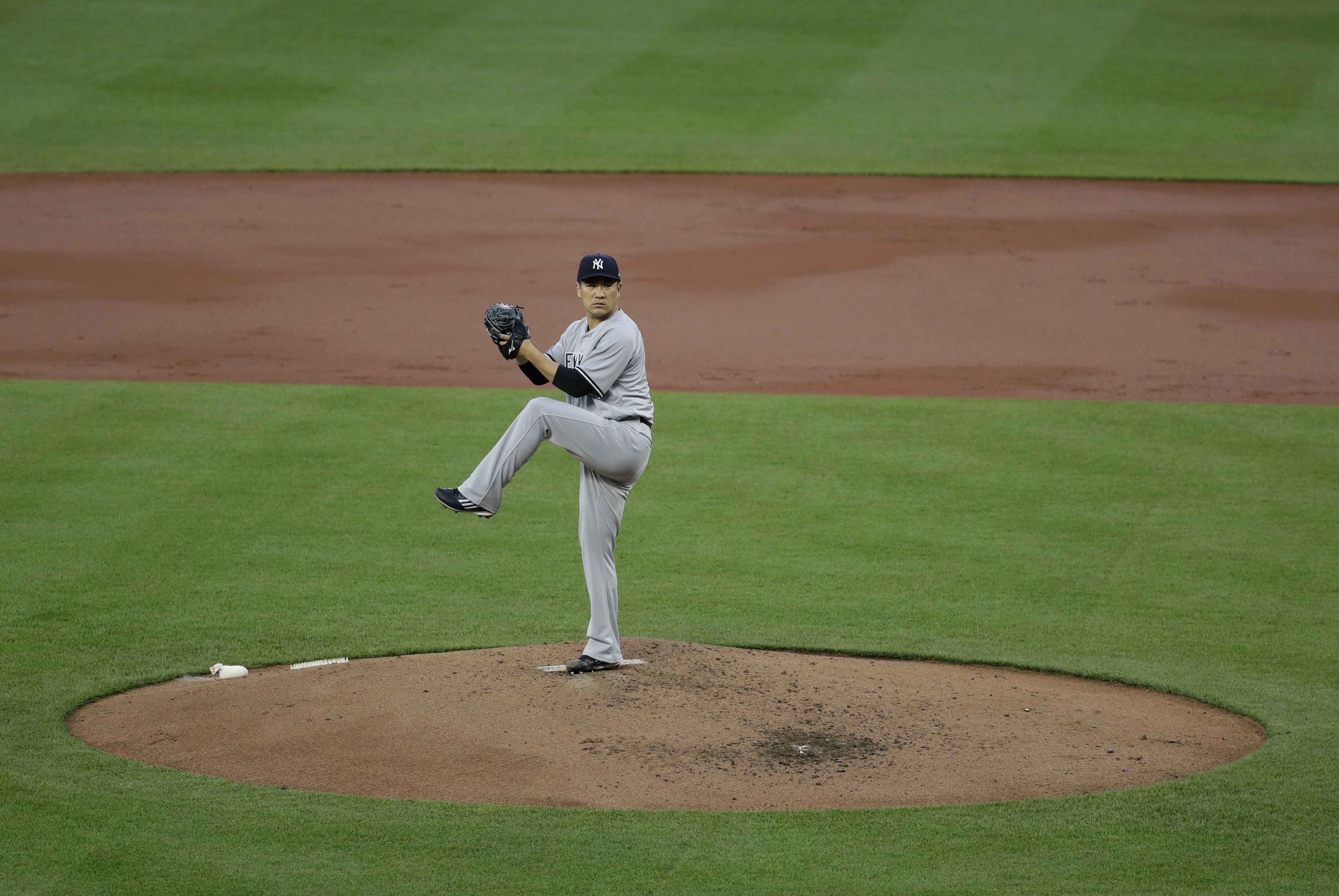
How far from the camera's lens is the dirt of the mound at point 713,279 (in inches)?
591

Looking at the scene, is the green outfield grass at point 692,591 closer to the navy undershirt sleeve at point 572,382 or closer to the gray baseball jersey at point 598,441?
A: the gray baseball jersey at point 598,441

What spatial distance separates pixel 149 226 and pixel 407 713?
13.6 m

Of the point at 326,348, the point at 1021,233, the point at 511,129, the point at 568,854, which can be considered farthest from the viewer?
the point at 511,129

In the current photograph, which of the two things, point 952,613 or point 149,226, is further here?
point 149,226

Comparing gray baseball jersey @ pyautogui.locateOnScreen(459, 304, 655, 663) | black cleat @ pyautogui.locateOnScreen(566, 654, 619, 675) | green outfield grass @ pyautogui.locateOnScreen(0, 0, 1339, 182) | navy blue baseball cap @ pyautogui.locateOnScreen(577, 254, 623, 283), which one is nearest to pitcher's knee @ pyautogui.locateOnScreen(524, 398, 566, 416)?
gray baseball jersey @ pyautogui.locateOnScreen(459, 304, 655, 663)

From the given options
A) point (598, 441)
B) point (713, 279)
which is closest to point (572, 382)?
point (598, 441)

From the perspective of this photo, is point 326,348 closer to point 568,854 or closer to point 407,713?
point 407,713

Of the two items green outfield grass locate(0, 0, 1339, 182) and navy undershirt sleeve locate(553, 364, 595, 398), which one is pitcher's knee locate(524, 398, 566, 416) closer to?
navy undershirt sleeve locate(553, 364, 595, 398)

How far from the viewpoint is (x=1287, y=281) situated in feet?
57.6

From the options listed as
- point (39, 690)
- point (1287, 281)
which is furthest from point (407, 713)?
point (1287, 281)

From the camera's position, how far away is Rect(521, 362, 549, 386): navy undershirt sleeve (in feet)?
23.5

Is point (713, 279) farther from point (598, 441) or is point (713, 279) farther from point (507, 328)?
point (507, 328)

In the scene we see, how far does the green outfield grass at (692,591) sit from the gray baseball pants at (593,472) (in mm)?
1340

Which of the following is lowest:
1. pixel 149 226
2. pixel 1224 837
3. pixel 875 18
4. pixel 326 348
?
pixel 1224 837
